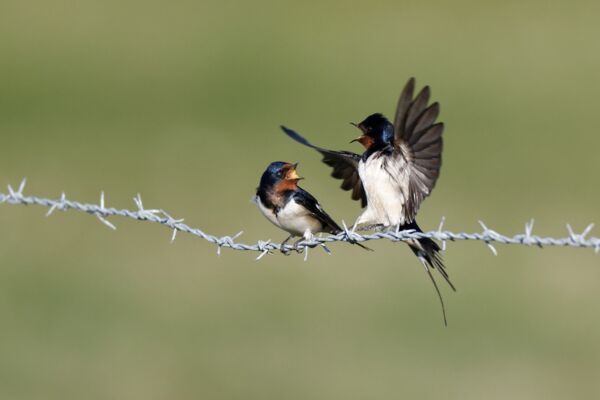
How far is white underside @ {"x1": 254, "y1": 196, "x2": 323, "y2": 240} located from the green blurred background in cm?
318

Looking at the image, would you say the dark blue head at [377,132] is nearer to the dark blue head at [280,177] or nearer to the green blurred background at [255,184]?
the dark blue head at [280,177]

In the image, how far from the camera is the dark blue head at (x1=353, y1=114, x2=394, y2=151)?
17.0ft

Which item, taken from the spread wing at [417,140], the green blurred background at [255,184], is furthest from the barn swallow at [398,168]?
the green blurred background at [255,184]

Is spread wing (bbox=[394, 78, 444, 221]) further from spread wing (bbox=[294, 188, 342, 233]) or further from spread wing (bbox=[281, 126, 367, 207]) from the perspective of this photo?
spread wing (bbox=[281, 126, 367, 207])

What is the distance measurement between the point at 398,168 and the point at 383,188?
0.41 ft

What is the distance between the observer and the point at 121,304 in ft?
31.9

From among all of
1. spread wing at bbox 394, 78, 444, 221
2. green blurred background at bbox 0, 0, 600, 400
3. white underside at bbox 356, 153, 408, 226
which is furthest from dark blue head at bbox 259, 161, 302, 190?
green blurred background at bbox 0, 0, 600, 400

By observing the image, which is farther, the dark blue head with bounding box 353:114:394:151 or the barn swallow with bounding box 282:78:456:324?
the dark blue head with bounding box 353:114:394:151

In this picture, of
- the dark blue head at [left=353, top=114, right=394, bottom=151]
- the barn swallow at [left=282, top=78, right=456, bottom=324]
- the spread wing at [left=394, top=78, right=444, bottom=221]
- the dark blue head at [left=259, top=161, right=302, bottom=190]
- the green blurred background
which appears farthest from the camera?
the green blurred background

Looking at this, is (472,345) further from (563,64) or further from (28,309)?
(563,64)

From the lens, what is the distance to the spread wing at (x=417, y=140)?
14.6ft

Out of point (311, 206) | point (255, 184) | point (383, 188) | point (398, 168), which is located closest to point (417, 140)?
point (398, 168)

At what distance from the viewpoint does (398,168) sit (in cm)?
503

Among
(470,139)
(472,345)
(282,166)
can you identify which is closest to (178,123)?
(470,139)
